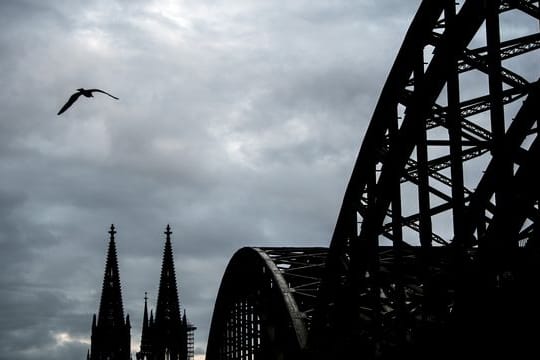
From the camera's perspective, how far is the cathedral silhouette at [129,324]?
105812 millimetres

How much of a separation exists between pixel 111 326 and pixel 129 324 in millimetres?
2098

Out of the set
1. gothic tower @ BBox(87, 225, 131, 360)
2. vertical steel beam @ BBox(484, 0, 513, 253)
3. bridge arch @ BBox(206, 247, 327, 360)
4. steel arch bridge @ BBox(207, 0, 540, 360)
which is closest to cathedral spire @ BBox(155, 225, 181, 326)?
gothic tower @ BBox(87, 225, 131, 360)

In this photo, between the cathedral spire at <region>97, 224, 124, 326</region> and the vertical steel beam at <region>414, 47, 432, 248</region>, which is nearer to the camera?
the vertical steel beam at <region>414, 47, 432, 248</region>

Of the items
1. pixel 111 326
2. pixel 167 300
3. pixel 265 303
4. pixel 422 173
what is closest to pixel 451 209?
pixel 422 173

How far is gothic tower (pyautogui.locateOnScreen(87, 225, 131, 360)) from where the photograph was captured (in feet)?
365

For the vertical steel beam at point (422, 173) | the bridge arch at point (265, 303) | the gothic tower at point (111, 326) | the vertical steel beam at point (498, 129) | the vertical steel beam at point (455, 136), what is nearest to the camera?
the vertical steel beam at point (498, 129)

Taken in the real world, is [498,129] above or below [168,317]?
below

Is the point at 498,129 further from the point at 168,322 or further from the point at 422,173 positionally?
the point at 168,322

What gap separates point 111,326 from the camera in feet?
373

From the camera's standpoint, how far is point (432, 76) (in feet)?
74.6

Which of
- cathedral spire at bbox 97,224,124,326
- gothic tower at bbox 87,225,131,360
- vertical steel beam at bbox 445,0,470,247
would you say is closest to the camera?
vertical steel beam at bbox 445,0,470,247

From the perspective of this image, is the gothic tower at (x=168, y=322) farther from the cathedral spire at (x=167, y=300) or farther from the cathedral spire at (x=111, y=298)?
the cathedral spire at (x=111, y=298)

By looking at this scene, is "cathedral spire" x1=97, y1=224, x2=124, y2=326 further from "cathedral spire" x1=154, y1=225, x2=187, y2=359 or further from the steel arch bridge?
the steel arch bridge

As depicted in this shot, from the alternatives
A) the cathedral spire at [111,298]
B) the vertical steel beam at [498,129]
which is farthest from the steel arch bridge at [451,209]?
the cathedral spire at [111,298]
